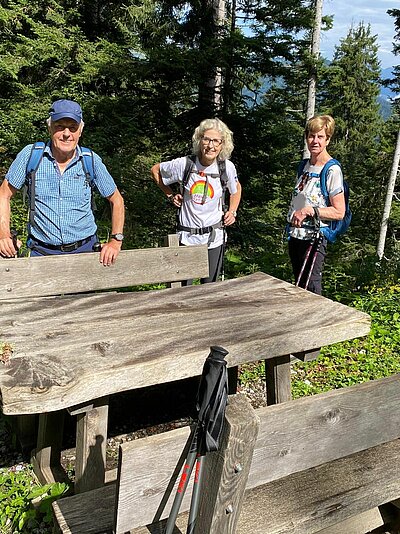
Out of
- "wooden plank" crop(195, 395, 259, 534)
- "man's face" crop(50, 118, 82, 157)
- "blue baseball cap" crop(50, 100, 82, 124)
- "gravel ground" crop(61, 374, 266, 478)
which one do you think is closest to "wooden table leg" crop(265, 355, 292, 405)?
"gravel ground" crop(61, 374, 266, 478)

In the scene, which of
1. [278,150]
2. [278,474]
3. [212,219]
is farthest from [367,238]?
[278,474]

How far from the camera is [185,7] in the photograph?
13.3m

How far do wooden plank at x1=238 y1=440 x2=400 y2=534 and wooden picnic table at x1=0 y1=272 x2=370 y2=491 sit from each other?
0.71 metres

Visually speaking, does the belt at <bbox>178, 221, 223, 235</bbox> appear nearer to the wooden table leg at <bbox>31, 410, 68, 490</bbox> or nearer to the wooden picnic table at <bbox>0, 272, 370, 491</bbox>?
the wooden picnic table at <bbox>0, 272, 370, 491</bbox>

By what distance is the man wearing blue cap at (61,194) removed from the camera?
12.3ft

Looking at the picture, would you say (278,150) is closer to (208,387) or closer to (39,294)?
(39,294)

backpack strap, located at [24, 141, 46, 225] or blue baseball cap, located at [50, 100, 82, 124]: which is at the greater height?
blue baseball cap, located at [50, 100, 82, 124]

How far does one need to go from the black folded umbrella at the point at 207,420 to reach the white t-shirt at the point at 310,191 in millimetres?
3117

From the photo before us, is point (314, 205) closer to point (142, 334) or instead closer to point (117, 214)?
point (117, 214)

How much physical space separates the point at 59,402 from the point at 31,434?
1.66 metres

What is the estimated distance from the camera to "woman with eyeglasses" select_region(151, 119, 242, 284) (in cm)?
454

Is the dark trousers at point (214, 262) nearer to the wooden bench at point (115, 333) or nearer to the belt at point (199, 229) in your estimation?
the belt at point (199, 229)

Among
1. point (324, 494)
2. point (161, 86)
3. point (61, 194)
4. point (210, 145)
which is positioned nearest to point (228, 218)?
point (210, 145)

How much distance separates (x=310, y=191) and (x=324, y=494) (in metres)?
2.89
